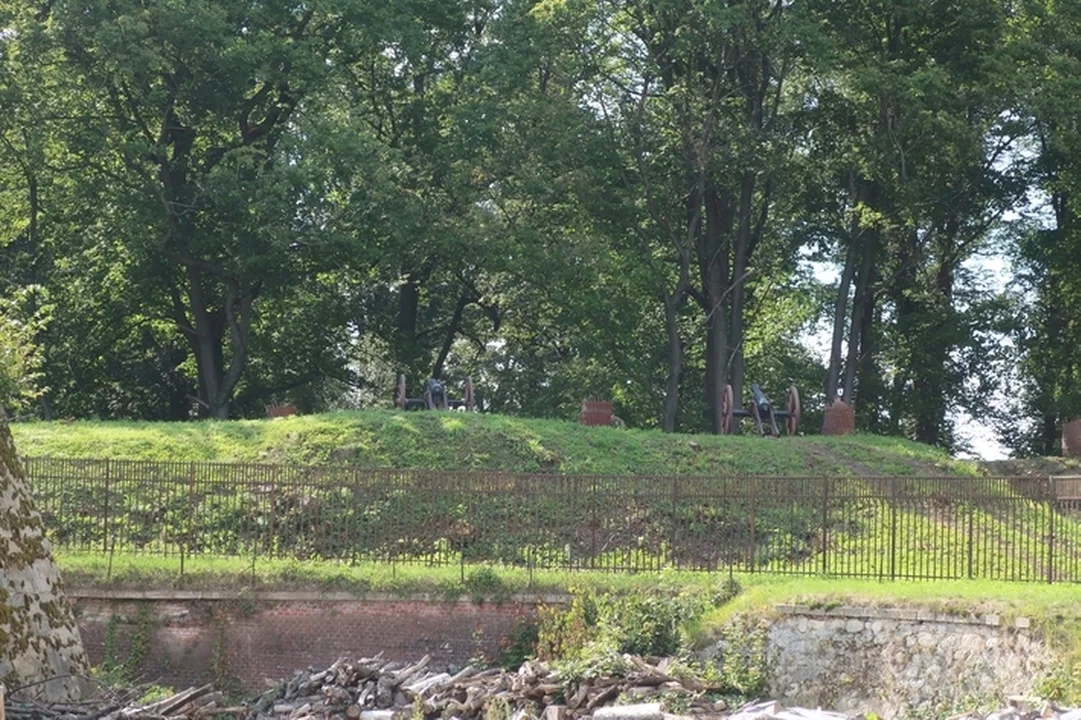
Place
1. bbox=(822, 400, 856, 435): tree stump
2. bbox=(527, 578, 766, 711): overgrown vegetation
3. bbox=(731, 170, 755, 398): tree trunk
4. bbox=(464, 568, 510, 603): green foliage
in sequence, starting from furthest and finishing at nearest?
1. bbox=(731, 170, 755, 398): tree trunk
2. bbox=(822, 400, 856, 435): tree stump
3. bbox=(464, 568, 510, 603): green foliage
4. bbox=(527, 578, 766, 711): overgrown vegetation

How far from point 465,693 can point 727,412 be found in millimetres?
19200

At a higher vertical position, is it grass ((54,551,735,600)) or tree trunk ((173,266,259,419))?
tree trunk ((173,266,259,419))

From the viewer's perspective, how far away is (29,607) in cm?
1212

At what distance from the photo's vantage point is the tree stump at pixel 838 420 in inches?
1421

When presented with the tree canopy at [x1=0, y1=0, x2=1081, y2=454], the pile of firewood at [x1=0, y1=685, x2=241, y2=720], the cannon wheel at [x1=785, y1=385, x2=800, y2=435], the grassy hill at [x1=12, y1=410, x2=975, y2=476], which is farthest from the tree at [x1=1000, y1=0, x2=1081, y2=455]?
the pile of firewood at [x1=0, y1=685, x2=241, y2=720]

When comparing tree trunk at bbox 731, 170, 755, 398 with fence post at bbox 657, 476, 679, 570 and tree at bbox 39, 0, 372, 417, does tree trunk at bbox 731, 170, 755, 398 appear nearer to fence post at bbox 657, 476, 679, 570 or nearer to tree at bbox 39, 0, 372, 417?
tree at bbox 39, 0, 372, 417

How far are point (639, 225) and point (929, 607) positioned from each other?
22.8m

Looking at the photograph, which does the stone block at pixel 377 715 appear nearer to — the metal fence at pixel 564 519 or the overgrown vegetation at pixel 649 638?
the overgrown vegetation at pixel 649 638

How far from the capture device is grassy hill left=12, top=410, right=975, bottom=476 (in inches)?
1126

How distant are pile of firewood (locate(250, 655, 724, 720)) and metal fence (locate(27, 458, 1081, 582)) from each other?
12.1ft

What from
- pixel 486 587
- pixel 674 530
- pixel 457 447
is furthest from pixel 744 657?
pixel 457 447

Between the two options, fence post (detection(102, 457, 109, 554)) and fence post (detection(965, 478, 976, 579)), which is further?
fence post (detection(102, 457, 109, 554))

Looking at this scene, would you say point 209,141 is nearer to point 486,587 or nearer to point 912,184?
point 912,184

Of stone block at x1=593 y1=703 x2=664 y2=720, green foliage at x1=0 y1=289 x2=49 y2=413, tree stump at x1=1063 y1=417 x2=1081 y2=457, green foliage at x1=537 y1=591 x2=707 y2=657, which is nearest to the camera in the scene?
stone block at x1=593 y1=703 x2=664 y2=720
